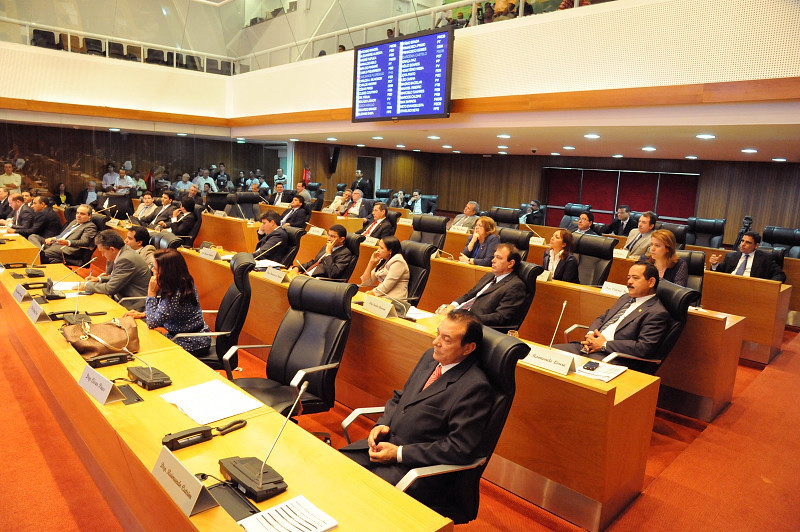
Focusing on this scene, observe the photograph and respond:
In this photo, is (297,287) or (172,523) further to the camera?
(297,287)

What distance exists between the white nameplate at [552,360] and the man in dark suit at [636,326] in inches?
35.0

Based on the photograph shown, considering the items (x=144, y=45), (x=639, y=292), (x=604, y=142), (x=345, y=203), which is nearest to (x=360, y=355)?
(x=639, y=292)

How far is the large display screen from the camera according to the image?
706 centimetres

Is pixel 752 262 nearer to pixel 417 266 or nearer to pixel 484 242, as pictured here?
pixel 484 242

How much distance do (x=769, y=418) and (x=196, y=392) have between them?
12.9 ft

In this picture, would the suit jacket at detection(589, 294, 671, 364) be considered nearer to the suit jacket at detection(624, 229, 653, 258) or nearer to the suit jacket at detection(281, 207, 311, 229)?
the suit jacket at detection(624, 229, 653, 258)

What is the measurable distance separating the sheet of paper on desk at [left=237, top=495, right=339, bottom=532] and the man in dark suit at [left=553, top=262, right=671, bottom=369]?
94.8 inches

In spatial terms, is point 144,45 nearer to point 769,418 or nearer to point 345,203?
point 345,203

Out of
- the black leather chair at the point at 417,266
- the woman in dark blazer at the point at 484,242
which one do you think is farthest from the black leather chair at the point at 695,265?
the black leather chair at the point at 417,266

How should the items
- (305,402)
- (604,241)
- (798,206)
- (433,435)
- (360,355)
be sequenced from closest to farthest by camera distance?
(433,435) < (305,402) < (360,355) < (604,241) < (798,206)

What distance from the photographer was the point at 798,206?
1052 centimetres

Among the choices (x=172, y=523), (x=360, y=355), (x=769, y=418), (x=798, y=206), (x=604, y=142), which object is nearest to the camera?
(x=172, y=523)

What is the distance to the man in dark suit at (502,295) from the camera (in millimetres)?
3912

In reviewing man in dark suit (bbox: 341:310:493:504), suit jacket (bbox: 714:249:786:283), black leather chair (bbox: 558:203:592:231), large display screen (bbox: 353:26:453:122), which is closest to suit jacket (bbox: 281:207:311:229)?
large display screen (bbox: 353:26:453:122)
